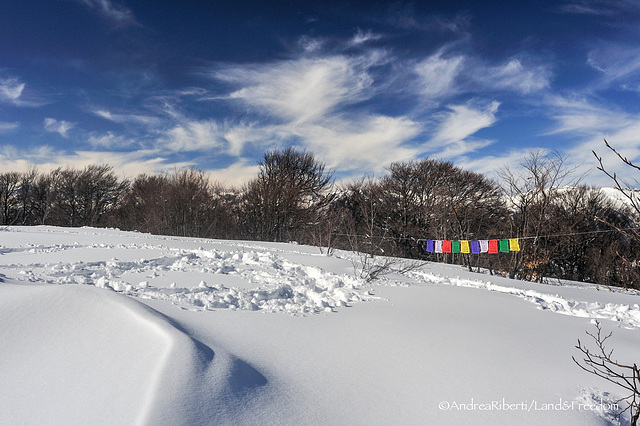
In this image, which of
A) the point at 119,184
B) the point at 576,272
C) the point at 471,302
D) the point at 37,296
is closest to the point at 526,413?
the point at 471,302

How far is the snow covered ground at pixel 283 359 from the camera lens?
1.68m

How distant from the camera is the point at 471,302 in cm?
446

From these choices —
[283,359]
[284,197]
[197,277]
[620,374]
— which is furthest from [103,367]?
[284,197]

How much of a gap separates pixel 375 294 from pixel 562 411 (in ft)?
9.37

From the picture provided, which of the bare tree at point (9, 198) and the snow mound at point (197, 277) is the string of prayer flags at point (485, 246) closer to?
the snow mound at point (197, 277)

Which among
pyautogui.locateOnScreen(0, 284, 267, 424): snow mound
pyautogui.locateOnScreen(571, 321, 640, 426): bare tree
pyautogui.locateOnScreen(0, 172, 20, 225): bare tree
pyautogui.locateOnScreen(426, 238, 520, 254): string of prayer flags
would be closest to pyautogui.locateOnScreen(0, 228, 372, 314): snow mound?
pyautogui.locateOnScreen(0, 284, 267, 424): snow mound

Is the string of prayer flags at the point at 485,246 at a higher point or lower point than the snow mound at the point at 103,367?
higher

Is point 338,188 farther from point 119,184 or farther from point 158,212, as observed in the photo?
point 119,184

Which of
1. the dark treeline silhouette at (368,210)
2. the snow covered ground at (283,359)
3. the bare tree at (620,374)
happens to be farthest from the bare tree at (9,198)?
the bare tree at (620,374)

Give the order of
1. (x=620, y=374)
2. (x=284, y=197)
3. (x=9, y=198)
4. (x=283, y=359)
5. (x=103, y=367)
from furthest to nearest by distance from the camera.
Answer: (x=9, y=198), (x=284, y=197), (x=620, y=374), (x=283, y=359), (x=103, y=367)

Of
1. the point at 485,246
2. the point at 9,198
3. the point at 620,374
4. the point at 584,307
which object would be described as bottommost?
the point at 620,374

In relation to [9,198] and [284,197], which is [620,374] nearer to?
[284,197]

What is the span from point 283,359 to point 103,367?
3.54ft

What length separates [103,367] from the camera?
190cm
